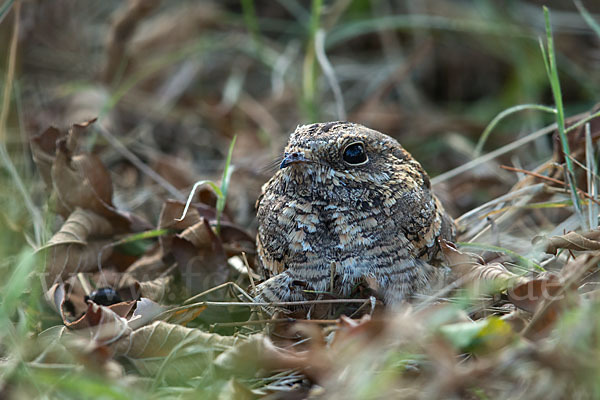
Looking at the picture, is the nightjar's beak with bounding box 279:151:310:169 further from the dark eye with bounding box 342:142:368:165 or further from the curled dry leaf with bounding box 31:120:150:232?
the curled dry leaf with bounding box 31:120:150:232

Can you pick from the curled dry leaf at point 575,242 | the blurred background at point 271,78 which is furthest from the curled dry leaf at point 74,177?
the curled dry leaf at point 575,242

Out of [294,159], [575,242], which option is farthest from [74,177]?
[575,242]

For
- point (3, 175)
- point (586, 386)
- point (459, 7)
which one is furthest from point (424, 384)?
point (459, 7)

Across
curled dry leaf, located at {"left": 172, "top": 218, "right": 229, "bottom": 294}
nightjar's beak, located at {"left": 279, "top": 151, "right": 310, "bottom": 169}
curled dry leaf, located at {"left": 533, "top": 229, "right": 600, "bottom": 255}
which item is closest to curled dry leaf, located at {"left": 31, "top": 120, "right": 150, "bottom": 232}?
curled dry leaf, located at {"left": 172, "top": 218, "right": 229, "bottom": 294}

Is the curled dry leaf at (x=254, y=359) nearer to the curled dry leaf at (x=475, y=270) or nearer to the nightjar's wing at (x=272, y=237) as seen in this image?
the nightjar's wing at (x=272, y=237)

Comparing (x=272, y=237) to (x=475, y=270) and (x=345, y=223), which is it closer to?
(x=345, y=223)
